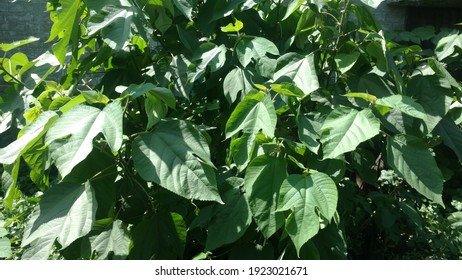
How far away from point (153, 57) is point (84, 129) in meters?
0.66

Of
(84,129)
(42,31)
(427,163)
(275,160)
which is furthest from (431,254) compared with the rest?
(42,31)

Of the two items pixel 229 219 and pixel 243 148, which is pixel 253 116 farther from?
pixel 229 219

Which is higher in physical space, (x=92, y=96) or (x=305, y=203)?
(x=92, y=96)

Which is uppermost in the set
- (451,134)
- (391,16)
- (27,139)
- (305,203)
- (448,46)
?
(27,139)

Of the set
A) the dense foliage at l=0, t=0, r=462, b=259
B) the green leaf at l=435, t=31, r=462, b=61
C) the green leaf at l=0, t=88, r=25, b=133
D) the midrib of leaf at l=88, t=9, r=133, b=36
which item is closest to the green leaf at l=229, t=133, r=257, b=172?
the dense foliage at l=0, t=0, r=462, b=259

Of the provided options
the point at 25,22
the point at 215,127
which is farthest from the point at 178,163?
the point at 25,22

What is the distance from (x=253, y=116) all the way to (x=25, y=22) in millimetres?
4167

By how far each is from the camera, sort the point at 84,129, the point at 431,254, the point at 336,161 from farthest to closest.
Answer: the point at 431,254 < the point at 336,161 < the point at 84,129

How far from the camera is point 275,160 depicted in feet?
5.32

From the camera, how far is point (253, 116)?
166cm

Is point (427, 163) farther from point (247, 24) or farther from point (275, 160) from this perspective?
point (247, 24)

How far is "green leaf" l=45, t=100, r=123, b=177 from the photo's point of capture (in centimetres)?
146

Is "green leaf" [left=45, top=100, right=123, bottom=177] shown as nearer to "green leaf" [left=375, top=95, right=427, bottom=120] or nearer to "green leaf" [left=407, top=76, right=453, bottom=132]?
"green leaf" [left=375, top=95, right=427, bottom=120]

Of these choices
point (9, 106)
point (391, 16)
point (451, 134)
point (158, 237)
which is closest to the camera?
point (158, 237)
